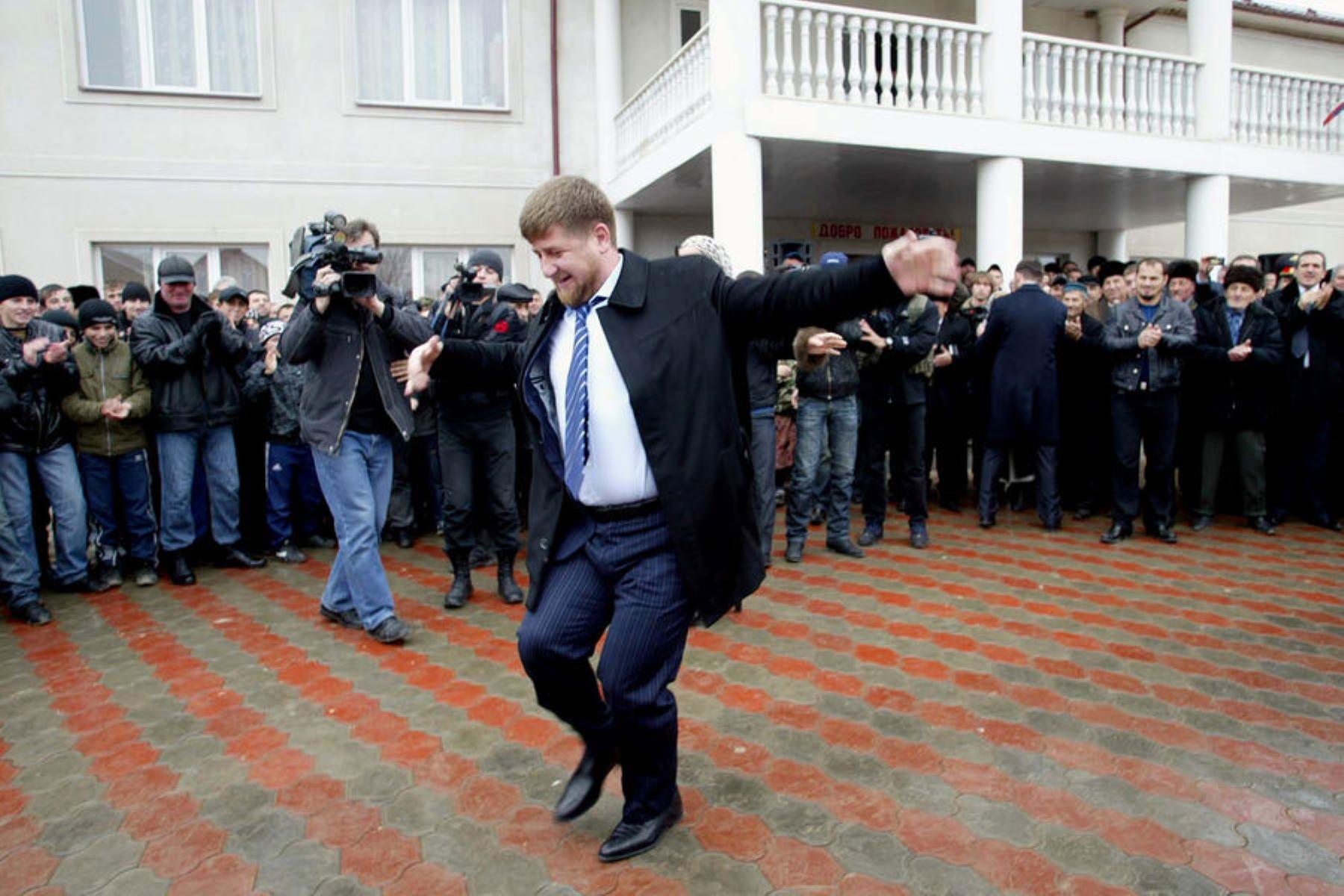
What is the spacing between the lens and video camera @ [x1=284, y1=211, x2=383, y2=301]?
15.1ft

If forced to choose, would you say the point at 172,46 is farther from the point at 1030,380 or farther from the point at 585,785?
the point at 585,785

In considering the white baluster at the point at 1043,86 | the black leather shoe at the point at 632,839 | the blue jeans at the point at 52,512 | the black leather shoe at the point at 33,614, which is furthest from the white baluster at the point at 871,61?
the black leather shoe at the point at 632,839

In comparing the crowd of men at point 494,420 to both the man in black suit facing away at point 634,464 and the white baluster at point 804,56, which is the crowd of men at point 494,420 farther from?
the white baluster at point 804,56

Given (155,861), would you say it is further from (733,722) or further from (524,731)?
(733,722)

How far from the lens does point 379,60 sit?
13.1 metres

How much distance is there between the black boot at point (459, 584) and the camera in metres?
5.73

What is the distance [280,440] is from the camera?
705cm

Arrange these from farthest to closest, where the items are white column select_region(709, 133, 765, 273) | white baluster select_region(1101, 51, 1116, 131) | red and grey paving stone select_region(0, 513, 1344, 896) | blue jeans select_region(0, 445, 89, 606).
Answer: white baluster select_region(1101, 51, 1116, 131) → white column select_region(709, 133, 765, 273) → blue jeans select_region(0, 445, 89, 606) → red and grey paving stone select_region(0, 513, 1344, 896)

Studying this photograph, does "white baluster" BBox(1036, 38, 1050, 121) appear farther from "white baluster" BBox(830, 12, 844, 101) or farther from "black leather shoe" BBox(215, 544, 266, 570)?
"black leather shoe" BBox(215, 544, 266, 570)

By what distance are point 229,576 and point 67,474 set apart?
1307 mm

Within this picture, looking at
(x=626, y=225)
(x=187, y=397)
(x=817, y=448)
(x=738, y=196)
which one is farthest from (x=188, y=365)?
(x=626, y=225)

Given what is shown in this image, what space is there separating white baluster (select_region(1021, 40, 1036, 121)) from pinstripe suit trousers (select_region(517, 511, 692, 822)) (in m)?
11.4

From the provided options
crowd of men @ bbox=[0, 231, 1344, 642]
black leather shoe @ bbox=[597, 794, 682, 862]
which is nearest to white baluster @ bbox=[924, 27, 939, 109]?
crowd of men @ bbox=[0, 231, 1344, 642]

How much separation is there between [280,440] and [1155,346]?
22.3 ft
